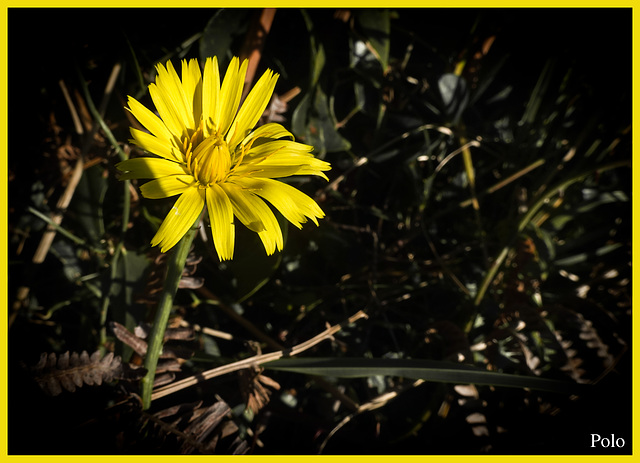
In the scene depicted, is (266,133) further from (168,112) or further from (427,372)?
(427,372)

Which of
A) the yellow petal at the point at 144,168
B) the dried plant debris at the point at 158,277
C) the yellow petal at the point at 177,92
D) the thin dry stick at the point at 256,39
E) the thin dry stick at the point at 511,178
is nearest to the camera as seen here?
the yellow petal at the point at 144,168

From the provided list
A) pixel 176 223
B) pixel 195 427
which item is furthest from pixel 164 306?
pixel 195 427

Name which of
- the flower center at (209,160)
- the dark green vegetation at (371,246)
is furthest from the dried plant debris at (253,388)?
the flower center at (209,160)

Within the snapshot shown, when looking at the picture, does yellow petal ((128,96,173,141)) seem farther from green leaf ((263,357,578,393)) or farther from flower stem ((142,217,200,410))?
green leaf ((263,357,578,393))

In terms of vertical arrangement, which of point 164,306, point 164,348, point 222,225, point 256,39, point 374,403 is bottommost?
point 374,403

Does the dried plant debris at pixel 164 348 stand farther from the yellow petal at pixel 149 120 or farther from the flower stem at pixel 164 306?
the yellow petal at pixel 149 120

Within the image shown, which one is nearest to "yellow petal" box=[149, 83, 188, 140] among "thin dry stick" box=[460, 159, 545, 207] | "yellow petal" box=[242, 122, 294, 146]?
"yellow petal" box=[242, 122, 294, 146]
